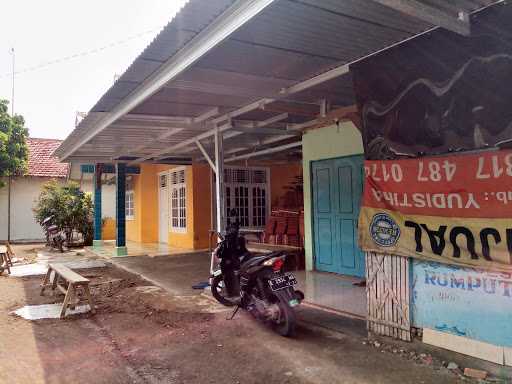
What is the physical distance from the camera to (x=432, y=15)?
2.97 metres

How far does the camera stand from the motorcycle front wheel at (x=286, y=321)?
14.1ft

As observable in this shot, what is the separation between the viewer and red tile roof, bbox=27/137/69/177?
62.5 feet

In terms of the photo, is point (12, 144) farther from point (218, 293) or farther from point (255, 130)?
point (218, 293)

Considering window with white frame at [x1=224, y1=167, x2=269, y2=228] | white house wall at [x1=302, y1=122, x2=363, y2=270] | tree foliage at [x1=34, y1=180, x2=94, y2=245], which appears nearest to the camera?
white house wall at [x1=302, y1=122, x2=363, y2=270]

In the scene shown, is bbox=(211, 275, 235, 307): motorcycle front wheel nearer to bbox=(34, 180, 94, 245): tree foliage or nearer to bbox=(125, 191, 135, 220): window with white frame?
bbox=(34, 180, 94, 245): tree foliage

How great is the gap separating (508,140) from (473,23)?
0.95m

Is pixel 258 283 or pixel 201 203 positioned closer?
pixel 258 283

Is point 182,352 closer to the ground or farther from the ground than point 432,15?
closer to the ground

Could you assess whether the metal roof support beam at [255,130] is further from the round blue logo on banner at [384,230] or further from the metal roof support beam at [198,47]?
the round blue logo on banner at [384,230]

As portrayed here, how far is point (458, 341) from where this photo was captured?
3377 mm

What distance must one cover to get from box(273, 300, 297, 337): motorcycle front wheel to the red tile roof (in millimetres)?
16249

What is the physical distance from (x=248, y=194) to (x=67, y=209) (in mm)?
6559

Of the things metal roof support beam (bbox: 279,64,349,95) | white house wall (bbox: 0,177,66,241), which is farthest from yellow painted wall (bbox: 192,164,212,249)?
white house wall (bbox: 0,177,66,241)

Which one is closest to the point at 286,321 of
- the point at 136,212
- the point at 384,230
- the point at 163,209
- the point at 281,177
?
the point at 384,230
